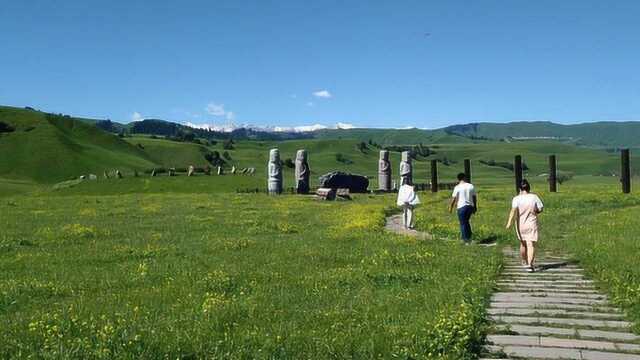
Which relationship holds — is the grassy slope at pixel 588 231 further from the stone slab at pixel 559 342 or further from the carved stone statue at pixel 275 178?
the carved stone statue at pixel 275 178

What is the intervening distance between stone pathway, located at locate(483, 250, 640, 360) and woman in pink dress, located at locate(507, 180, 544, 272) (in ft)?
5.35

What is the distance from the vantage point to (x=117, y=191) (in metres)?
75.8

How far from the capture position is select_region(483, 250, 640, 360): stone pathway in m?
10.6

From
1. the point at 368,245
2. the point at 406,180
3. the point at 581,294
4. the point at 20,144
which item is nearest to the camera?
the point at 581,294

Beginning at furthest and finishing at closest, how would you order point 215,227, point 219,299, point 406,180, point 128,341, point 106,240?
point 406,180 → point 215,227 → point 106,240 → point 219,299 → point 128,341

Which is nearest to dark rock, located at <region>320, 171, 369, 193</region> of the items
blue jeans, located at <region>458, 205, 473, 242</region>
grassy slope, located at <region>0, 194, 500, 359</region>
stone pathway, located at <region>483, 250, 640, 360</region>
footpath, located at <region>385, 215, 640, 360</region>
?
grassy slope, located at <region>0, 194, 500, 359</region>

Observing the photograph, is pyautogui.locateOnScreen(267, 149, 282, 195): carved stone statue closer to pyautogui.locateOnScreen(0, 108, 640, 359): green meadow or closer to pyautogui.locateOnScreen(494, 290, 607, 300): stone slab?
pyautogui.locateOnScreen(0, 108, 640, 359): green meadow

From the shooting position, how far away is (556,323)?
12.4m

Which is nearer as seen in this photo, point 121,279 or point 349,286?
point 349,286

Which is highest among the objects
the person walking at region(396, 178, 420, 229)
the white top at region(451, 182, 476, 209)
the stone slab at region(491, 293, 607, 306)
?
the white top at region(451, 182, 476, 209)

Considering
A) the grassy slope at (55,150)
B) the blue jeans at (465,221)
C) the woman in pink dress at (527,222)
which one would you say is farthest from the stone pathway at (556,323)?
the grassy slope at (55,150)

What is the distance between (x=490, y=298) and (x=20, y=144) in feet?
478

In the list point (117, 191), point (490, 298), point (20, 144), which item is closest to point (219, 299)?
point (490, 298)

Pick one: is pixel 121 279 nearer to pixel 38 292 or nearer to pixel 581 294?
pixel 38 292
